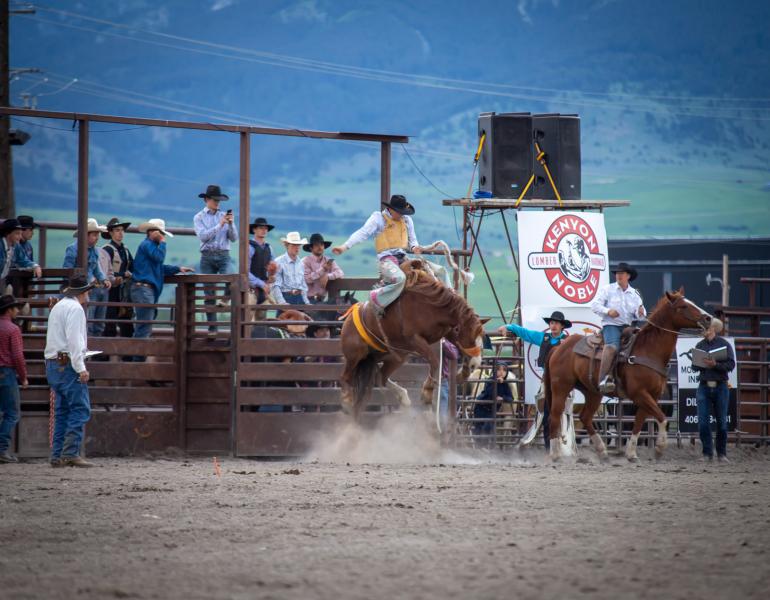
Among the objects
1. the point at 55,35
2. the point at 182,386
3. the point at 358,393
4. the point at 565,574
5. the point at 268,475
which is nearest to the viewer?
the point at 565,574

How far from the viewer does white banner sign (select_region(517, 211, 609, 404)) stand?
15.3 m

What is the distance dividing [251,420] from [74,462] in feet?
8.21

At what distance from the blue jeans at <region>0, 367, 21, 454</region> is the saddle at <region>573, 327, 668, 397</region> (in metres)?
6.59

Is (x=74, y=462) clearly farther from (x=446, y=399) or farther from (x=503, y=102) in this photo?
(x=503, y=102)

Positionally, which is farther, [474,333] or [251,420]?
[251,420]

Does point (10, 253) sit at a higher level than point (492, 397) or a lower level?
higher

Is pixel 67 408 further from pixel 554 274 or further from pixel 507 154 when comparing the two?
pixel 507 154

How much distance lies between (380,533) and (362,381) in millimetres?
5421

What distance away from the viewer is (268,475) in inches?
441

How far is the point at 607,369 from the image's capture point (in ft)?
44.6

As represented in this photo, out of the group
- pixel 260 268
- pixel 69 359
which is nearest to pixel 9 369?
pixel 69 359

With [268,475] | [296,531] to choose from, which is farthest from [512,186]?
[296,531]

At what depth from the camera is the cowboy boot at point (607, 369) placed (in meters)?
13.6

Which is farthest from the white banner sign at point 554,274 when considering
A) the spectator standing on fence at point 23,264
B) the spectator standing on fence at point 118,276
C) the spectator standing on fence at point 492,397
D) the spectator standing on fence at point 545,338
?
the spectator standing on fence at point 23,264
